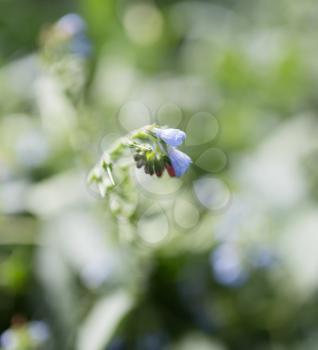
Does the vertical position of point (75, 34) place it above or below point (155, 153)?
above

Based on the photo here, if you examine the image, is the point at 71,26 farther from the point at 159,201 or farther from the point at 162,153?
the point at 162,153

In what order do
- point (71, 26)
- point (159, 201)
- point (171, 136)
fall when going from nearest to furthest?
point (171, 136)
point (71, 26)
point (159, 201)

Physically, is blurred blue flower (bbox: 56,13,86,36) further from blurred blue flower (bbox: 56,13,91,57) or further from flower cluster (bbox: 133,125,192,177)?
flower cluster (bbox: 133,125,192,177)

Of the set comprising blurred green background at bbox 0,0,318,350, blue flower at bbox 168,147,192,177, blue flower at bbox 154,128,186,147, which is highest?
blurred green background at bbox 0,0,318,350

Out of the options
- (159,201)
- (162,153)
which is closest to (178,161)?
(162,153)

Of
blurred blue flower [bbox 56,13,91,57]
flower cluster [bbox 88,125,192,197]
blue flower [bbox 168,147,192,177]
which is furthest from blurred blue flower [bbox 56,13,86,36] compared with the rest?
blue flower [bbox 168,147,192,177]

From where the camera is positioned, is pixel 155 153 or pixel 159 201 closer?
pixel 155 153

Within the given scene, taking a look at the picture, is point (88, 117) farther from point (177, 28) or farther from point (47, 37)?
point (177, 28)
